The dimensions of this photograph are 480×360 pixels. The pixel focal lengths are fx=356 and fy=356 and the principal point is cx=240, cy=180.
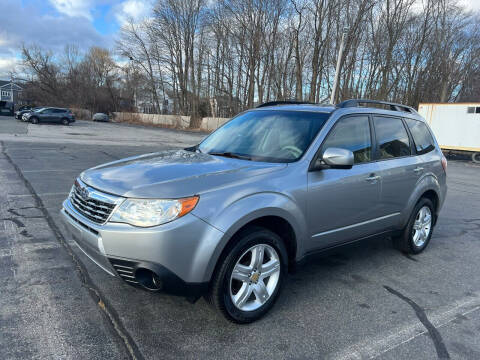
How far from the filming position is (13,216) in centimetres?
540

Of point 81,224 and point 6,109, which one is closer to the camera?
point 81,224

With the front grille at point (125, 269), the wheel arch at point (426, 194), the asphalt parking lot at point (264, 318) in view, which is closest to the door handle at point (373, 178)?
the asphalt parking lot at point (264, 318)

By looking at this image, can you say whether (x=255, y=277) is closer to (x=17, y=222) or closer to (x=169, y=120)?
(x=17, y=222)

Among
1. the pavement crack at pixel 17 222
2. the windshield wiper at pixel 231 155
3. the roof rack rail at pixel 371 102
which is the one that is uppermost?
the roof rack rail at pixel 371 102

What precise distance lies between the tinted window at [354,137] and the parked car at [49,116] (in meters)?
38.2

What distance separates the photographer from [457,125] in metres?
20.1

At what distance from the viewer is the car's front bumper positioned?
2.41m

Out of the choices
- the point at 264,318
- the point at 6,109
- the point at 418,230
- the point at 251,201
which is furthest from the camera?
the point at 6,109

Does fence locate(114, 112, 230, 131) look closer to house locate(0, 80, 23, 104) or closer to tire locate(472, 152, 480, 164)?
tire locate(472, 152, 480, 164)

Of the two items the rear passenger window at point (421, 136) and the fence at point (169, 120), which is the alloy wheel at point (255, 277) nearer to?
the rear passenger window at point (421, 136)

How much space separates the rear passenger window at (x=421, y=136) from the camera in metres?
4.61

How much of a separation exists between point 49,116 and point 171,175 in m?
38.3

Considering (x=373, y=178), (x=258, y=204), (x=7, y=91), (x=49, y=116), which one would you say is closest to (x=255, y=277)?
(x=258, y=204)

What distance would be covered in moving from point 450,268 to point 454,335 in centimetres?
171
